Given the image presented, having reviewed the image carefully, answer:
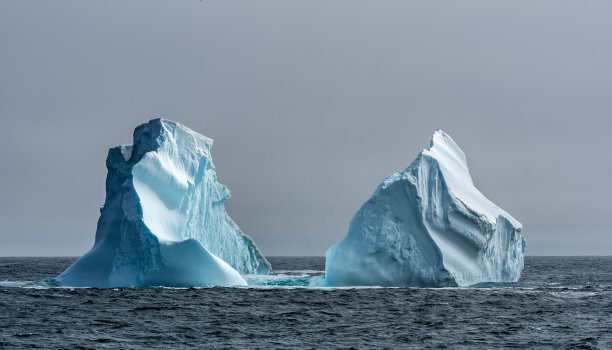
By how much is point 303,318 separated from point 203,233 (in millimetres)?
11106

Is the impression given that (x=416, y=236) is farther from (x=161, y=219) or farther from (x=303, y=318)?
(x=161, y=219)

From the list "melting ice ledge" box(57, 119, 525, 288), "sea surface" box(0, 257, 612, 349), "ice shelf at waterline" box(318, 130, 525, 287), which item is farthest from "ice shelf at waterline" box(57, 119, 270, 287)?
"ice shelf at waterline" box(318, 130, 525, 287)

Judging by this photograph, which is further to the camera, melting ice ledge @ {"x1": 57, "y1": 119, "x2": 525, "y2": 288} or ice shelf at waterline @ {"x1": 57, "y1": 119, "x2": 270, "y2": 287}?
melting ice ledge @ {"x1": 57, "y1": 119, "x2": 525, "y2": 288}

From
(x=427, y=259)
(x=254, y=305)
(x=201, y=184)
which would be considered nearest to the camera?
(x=254, y=305)

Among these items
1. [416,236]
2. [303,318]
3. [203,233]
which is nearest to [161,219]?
[203,233]

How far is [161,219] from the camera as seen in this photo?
29.1 m

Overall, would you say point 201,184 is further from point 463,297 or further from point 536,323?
point 536,323

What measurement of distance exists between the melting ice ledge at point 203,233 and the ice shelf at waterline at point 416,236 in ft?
0.12

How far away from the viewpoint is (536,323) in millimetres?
21500

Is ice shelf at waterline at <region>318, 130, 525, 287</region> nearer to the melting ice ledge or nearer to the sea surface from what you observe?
the melting ice ledge

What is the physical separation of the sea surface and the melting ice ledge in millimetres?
701

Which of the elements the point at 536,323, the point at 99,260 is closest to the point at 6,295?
the point at 99,260

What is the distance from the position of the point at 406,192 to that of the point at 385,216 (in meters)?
1.19

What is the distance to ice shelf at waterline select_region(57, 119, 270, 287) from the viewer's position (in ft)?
91.3
